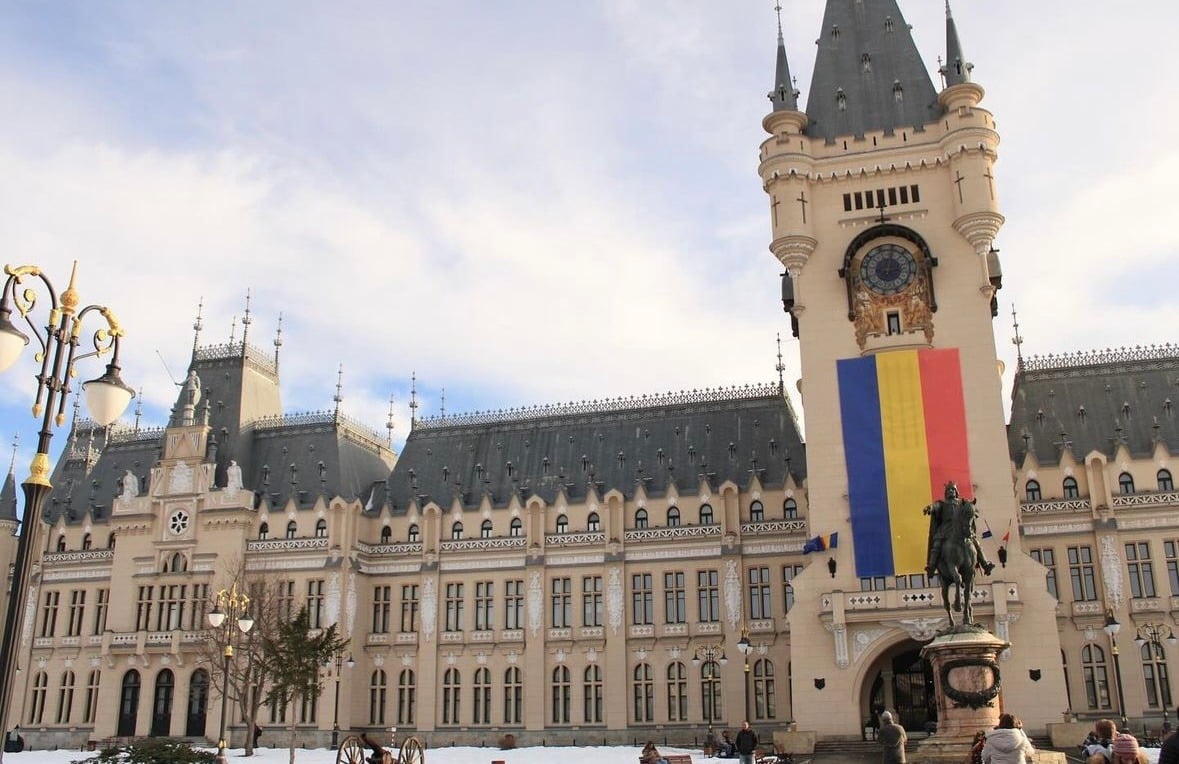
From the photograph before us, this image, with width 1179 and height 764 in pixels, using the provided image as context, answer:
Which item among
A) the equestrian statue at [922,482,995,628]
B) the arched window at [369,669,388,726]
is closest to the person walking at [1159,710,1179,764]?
the equestrian statue at [922,482,995,628]

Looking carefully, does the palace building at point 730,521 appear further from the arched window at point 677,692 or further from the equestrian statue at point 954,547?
the equestrian statue at point 954,547

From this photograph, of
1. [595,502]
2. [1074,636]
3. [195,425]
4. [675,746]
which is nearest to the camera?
[1074,636]

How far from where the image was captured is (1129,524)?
178ft

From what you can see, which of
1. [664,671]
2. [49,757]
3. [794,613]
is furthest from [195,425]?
[794,613]

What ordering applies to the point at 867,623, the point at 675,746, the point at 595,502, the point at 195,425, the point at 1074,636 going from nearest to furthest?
the point at 867,623, the point at 1074,636, the point at 675,746, the point at 595,502, the point at 195,425

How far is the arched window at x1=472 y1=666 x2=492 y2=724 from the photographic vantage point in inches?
2478

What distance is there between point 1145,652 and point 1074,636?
10.4 feet

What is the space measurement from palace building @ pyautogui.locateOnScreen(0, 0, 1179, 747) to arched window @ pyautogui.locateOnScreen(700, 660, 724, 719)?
0.18 m

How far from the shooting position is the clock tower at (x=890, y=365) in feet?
164

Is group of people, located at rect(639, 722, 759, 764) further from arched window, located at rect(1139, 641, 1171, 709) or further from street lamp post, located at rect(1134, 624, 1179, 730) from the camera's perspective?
street lamp post, located at rect(1134, 624, 1179, 730)

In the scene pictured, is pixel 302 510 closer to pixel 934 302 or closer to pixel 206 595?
pixel 206 595

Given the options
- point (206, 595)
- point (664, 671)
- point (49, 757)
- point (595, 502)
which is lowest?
point (49, 757)

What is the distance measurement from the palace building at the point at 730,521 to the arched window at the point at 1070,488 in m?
0.19

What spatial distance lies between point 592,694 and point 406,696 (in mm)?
11386
